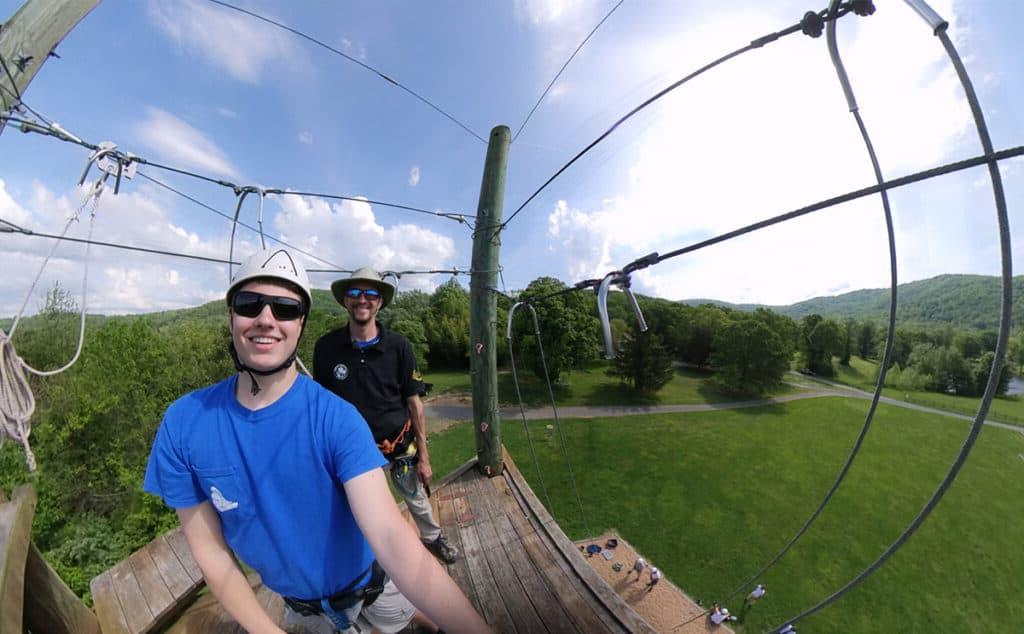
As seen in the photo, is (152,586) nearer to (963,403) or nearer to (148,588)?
(148,588)

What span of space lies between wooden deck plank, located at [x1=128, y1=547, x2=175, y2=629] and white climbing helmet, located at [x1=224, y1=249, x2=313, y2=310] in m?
2.23

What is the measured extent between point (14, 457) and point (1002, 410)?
68001 mm

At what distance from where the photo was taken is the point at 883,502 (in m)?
24.3

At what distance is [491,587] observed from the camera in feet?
8.02

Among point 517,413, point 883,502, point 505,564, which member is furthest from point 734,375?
point 505,564

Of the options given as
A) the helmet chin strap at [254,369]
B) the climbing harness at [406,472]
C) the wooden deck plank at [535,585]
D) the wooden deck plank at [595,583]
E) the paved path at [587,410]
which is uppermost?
the helmet chin strap at [254,369]

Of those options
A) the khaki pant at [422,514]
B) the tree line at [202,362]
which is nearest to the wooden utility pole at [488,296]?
the khaki pant at [422,514]

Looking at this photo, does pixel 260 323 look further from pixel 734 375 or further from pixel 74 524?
pixel 734 375

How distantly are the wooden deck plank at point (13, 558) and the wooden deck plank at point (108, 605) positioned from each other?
172 centimetres

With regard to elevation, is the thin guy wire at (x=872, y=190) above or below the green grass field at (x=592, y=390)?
above

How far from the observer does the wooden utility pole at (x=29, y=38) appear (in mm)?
1959

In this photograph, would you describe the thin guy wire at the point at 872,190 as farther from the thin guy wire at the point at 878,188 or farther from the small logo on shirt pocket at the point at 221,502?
the small logo on shirt pocket at the point at 221,502

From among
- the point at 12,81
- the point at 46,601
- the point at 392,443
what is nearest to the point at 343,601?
the point at 46,601

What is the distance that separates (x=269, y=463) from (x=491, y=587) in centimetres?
197
